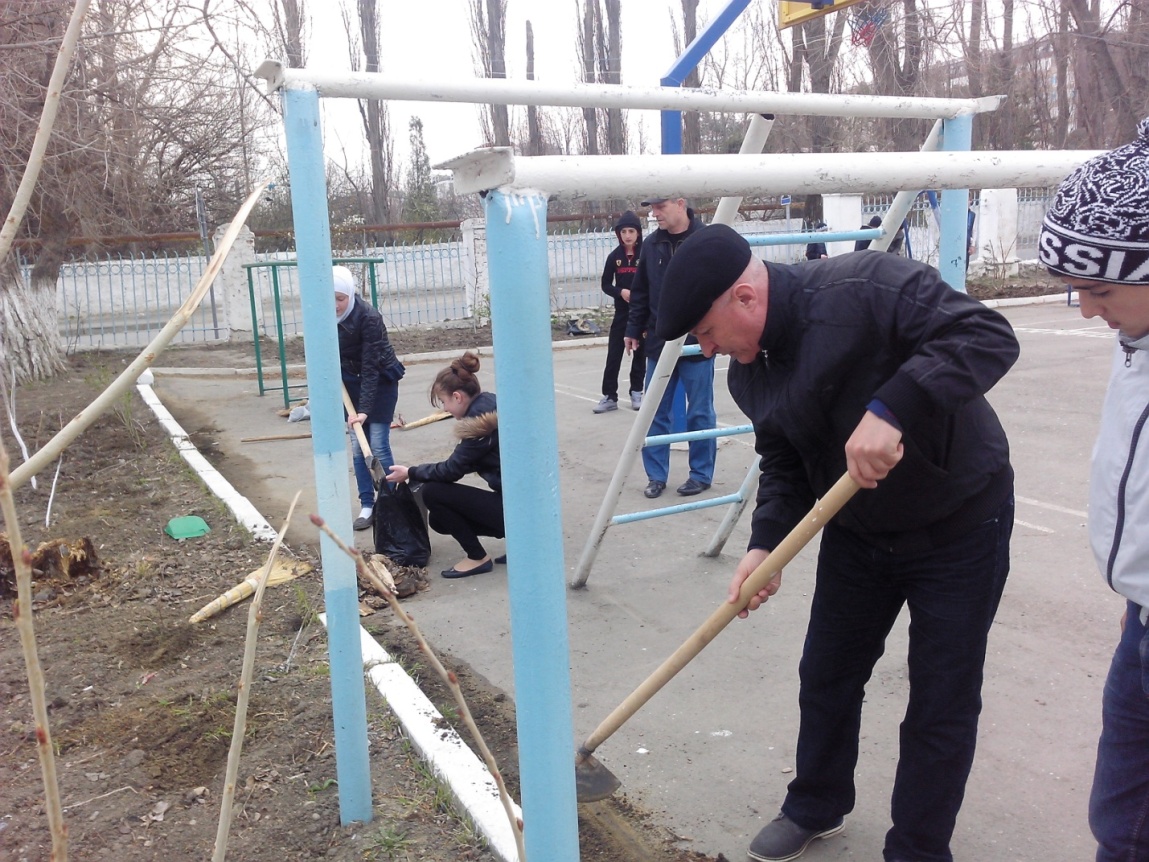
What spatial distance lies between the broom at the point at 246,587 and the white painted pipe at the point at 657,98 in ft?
6.42

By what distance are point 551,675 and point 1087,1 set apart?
1941 centimetres

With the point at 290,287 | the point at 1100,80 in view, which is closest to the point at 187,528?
the point at 290,287

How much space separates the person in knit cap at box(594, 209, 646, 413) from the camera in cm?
844

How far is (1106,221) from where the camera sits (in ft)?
5.03

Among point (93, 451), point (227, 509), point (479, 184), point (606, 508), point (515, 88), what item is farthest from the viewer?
point (93, 451)

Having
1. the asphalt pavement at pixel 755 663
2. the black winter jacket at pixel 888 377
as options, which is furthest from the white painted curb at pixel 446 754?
the black winter jacket at pixel 888 377

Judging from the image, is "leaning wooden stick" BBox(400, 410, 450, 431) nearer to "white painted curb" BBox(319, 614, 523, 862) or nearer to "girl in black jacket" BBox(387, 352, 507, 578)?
"girl in black jacket" BBox(387, 352, 507, 578)

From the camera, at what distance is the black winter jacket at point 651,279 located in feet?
18.1

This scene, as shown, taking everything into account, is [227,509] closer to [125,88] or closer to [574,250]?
[125,88]

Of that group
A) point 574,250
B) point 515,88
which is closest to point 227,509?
point 515,88

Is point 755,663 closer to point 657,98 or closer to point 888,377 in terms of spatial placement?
point 888,377

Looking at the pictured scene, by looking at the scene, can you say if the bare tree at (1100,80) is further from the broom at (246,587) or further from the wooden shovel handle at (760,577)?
the wooden shovel handle at (760,577)

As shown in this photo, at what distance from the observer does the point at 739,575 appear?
208 cm

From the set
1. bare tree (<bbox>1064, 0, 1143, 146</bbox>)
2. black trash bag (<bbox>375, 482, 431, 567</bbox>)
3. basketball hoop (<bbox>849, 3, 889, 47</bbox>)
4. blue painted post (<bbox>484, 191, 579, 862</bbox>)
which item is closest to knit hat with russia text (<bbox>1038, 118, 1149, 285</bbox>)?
blue painted post (<bbox>484, 191, 579, 862</bbox>)
